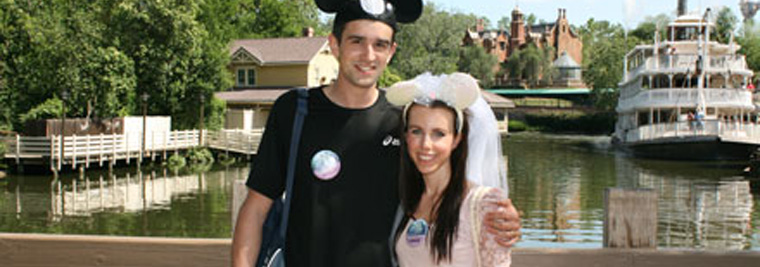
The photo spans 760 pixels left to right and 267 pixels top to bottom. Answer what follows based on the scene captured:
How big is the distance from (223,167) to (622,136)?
2525 centimetres

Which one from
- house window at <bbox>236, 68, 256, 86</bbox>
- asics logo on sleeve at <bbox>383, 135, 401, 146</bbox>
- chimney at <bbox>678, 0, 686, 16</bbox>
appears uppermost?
chimney at <bbox>678, 0, 686, 16</bbox>

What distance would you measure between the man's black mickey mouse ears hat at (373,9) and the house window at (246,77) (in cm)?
4006

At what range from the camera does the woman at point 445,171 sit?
Answer: 8.29 ft

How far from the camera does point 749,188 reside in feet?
73.7

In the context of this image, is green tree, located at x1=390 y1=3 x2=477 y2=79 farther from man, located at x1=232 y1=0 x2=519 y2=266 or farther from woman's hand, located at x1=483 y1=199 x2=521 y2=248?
woman's hand, located at x1=483 y1=199 x2=521 y2=248

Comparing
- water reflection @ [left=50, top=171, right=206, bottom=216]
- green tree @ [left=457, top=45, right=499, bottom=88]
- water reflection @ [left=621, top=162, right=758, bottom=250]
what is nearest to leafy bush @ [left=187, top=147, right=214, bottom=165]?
water reflection @ [left=50, top=171, right=206, bottom=216]

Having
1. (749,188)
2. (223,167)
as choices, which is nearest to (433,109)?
(749,188)

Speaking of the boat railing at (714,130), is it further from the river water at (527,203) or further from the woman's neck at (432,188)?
the woman's neck at (432,188)

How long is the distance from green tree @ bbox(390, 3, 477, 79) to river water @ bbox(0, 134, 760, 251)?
1250 inches

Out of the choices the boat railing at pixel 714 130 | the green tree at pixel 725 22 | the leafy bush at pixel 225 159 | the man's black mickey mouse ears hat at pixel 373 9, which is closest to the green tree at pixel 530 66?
the green tree at pixel 725 22

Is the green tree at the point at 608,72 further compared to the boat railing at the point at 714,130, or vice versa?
the green tree at the point at 608,72

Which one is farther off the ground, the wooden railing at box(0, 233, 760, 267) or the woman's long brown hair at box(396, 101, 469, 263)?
the woman's long brown hair at box(396, 101, 469, 263)

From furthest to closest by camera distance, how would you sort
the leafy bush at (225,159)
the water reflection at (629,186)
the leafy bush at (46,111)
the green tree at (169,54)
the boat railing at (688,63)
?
the boat railing at (688,63) < the green tree at (169,54) < the leafy bush at (225,159) < the leafy bush at (46,111) < the water reflection at (629,186)

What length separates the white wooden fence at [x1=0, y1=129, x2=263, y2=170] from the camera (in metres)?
24.9
